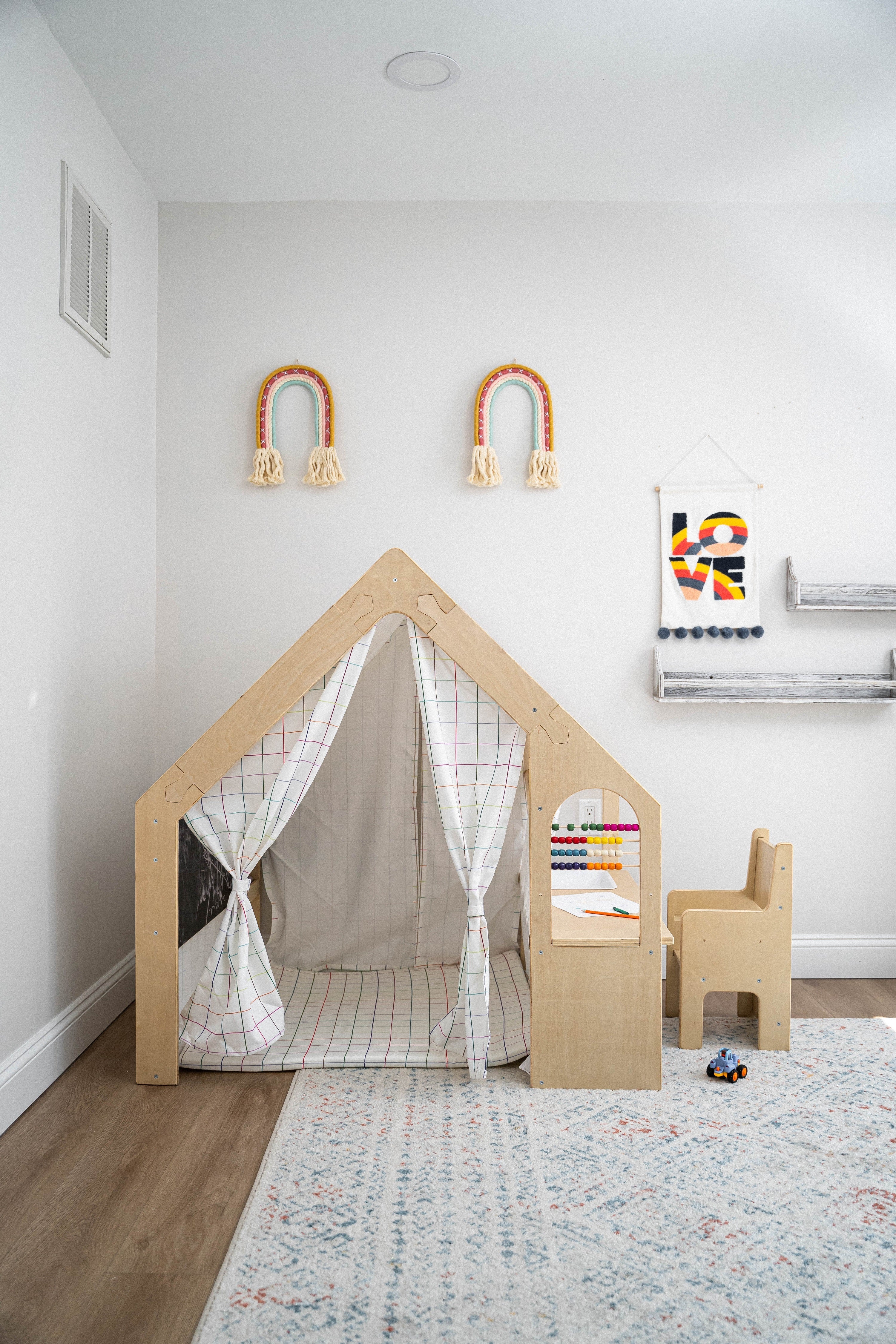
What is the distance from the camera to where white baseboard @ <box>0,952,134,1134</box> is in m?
2.09

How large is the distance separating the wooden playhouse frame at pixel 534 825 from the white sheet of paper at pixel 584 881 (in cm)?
48

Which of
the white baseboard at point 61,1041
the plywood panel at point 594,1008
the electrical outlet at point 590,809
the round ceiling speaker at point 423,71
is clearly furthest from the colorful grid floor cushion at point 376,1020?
the round ceiling speaker at point 423,71

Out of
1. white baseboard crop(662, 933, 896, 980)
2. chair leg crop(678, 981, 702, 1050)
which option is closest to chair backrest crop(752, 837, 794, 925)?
chair leg crop(678, 981, 702, 1050)

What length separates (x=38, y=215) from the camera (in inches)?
89.6

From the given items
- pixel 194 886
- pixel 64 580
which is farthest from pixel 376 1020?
pixel 64 580

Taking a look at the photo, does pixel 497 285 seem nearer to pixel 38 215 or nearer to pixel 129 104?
pixel 129 104

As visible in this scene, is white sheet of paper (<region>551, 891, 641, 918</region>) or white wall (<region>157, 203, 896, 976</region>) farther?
white wall (<region>157, 203, 896, 976</region>)

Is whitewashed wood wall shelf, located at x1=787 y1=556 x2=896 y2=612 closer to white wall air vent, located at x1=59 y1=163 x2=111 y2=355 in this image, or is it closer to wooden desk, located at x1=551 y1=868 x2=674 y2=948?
wooden desk, located at x1=551 y1=868 x2=674 y2=948

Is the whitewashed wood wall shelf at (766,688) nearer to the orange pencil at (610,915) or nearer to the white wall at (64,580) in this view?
the orange pencil at (610,915)

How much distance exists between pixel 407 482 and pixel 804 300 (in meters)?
1.60

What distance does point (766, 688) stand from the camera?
312 cm

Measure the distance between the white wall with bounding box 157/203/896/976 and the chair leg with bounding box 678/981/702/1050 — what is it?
731 mm

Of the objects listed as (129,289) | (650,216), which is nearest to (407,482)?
(129,289)

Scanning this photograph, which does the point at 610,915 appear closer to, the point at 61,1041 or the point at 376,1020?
the point at 376,1020
